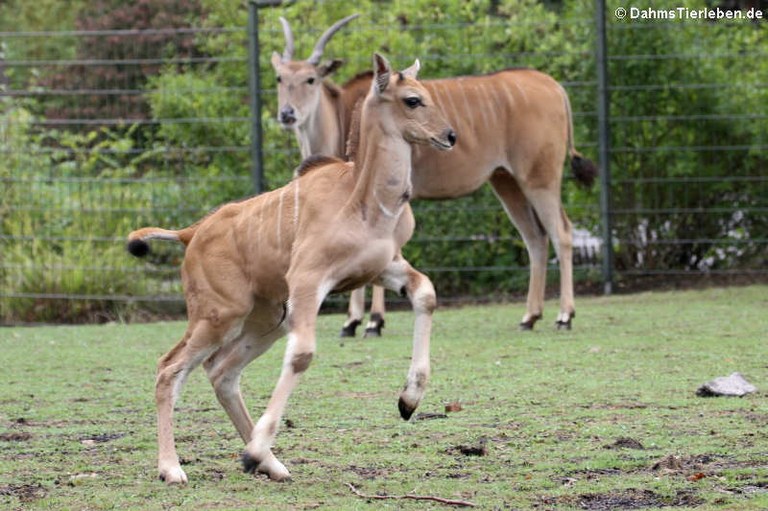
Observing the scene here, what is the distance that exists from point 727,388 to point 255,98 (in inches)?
236

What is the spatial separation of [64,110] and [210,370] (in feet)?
24.5

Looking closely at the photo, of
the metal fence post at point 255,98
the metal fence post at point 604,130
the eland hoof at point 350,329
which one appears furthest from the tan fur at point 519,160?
the metal fence post at point 255,98

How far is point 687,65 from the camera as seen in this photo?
1098 centimetres

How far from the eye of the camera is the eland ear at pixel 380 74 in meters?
5.13

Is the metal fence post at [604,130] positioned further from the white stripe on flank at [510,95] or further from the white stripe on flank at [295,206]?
the white stripe on flank at [295,206]

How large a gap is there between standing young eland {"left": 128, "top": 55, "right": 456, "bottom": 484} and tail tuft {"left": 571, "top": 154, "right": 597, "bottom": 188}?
4.65 meters

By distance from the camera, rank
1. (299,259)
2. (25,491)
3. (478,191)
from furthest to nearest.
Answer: (478,191), (299,259), (25,491)

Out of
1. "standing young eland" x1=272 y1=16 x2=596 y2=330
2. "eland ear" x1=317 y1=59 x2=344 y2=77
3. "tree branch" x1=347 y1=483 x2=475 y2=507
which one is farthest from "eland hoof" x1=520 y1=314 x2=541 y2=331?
A: "tree branch" x1=347 y1=483 x2=475 y2=507

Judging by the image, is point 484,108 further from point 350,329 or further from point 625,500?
point 625,500

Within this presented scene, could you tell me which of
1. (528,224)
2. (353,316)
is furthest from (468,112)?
(353,316)

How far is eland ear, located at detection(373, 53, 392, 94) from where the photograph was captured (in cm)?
513

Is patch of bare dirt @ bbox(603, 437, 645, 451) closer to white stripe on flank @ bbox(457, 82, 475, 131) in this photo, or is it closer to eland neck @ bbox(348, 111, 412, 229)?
eland neck @ bbox(348, 111, 412, 229)

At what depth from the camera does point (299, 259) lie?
4.79 metres

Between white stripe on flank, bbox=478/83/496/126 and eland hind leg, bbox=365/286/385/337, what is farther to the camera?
white stripe on flank, bbox=478/83/496/126
